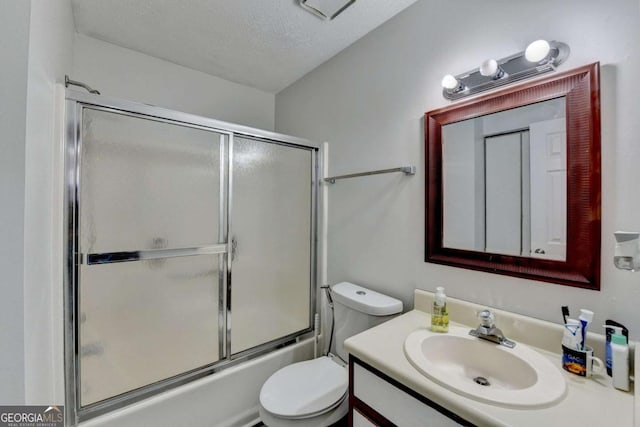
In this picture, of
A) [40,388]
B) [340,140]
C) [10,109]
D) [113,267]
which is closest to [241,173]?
[340,140]

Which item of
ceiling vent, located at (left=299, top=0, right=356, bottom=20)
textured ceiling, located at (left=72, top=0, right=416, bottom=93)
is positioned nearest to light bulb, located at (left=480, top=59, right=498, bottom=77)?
textured ceiling, located at (left=72, top=0, right=416, bottom=93)

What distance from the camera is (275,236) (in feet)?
6.05

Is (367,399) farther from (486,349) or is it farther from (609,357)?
(609,357)

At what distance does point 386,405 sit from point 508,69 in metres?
1.32

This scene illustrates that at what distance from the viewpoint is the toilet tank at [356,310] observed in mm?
1341

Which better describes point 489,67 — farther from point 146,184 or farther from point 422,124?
point 146,184

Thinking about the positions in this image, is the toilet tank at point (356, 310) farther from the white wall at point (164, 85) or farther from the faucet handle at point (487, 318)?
the white wall at point (164, 85)

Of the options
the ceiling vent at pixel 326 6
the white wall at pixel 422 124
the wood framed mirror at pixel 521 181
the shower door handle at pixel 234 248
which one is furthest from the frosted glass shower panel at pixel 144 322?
the ceiling vent at pixel 326 6

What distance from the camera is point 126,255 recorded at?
1304mm

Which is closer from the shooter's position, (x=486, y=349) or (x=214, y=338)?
(x=486, y=349)

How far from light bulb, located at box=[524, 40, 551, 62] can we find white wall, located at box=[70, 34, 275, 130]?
1.94 m

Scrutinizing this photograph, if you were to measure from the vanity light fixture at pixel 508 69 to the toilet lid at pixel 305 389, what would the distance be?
1.51 meters

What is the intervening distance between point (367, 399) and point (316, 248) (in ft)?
3.77

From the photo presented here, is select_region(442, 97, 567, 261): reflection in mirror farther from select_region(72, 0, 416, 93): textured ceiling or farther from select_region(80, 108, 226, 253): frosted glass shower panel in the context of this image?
select_region(80, 108, 226, 253): frosted glass shower panel
